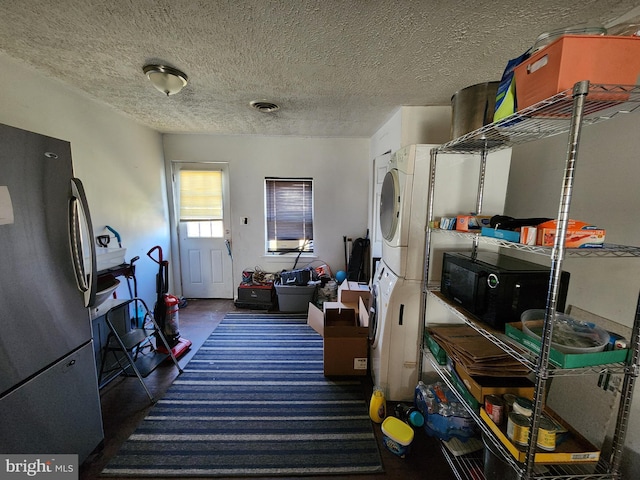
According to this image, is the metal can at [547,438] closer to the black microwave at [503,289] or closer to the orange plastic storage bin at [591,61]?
the black microwave at [503,289]

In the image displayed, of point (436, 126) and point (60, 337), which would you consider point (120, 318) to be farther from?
point (436, 126)

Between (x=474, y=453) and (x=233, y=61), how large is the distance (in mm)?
2689

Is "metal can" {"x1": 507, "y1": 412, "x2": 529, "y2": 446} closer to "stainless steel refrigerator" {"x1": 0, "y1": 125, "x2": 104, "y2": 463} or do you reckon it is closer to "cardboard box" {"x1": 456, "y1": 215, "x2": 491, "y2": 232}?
"cardboard box" {"x1": 456, "y1": 215, "x2": 491, "y2": 232}

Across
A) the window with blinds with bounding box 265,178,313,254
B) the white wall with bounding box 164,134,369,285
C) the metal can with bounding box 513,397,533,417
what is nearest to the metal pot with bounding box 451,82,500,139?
the metal can with bounding box 513,397,533,417

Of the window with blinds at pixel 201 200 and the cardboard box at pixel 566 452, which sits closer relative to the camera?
the cardboard box at pixel 566 452

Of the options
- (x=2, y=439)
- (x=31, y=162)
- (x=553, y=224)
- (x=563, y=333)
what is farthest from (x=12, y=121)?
(x=563, y=333)

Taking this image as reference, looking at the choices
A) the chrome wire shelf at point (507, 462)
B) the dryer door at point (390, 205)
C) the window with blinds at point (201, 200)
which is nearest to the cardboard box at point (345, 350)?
the chrome wire shelf at point (507, 462)

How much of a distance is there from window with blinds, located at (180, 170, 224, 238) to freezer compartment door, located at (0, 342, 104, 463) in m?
2.38

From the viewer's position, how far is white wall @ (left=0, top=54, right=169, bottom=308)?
1.65 meters

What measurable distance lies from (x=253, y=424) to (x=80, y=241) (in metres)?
1.47

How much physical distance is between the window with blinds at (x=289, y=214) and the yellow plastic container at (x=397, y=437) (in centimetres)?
248

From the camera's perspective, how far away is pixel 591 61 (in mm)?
698

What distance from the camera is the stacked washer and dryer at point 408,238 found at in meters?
1.52

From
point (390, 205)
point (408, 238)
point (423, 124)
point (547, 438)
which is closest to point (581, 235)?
point (547, 438)
